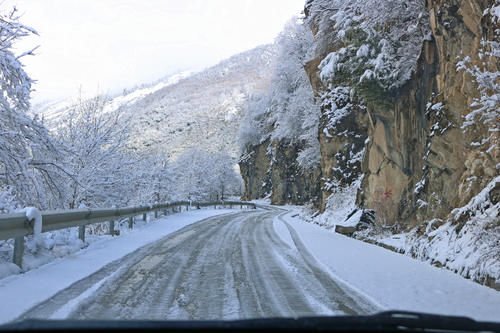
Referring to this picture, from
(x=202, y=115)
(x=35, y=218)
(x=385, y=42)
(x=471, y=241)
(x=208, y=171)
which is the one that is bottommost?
(x=471, y=241)

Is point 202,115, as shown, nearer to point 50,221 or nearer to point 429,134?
point 429,134

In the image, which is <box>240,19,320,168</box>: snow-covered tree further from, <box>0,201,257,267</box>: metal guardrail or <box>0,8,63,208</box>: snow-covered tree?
<box>0,8,63,208</box>: snow-covered tree

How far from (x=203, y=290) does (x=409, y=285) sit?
309cm

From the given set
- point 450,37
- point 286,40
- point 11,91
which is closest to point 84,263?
point 11,91

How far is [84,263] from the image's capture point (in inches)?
270

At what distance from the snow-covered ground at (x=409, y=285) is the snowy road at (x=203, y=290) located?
38cm

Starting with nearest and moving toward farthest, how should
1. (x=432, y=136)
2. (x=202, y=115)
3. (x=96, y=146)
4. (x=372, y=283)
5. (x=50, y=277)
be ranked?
1. (x=50, y=277)
2. (x=372, y=283)
3. (x=432, y=136)
4. (x=96, y=146)
5. (x=202, y=115)

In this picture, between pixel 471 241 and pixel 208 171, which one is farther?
pixel 208 171

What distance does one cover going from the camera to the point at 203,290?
5.05 metres

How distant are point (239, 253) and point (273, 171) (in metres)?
43.5

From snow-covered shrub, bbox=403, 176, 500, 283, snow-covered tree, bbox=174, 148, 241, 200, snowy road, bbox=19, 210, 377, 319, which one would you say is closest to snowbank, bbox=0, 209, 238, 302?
snowy road, bbox=19, 210, 377, 319

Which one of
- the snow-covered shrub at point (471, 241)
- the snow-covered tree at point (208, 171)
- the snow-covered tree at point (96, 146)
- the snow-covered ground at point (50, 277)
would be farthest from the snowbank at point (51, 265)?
the snow-covered tree at point (208, 171)

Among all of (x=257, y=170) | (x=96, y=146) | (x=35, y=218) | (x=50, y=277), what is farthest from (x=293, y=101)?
(x=50, y=277)

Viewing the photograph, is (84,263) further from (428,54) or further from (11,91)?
(428,54)
